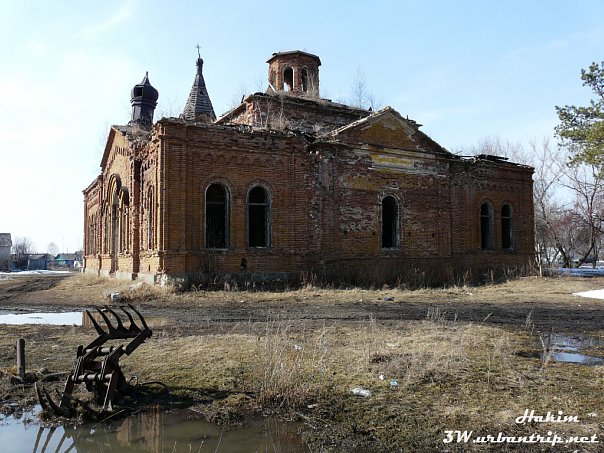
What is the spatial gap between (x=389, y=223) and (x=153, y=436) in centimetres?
1729

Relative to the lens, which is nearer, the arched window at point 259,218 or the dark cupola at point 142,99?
the arched window at point 259,218

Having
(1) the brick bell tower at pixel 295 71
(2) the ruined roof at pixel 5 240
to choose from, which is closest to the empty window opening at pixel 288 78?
(1) the brick bell tower at pixel 295 71

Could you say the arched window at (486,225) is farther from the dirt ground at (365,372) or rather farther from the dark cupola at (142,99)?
the dark cupola at (142,99)

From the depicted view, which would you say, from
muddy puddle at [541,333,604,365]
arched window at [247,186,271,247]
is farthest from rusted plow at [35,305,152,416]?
arched window at [247,186,271,247]

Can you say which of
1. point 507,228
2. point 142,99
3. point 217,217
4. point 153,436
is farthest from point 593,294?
point 142,99

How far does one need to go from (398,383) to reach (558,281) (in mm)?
17413

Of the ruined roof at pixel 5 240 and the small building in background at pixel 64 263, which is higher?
the ruined roof at pixel 5 240

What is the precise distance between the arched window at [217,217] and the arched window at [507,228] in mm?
14638

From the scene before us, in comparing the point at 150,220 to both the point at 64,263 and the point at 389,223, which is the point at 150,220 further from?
the point at 64,263

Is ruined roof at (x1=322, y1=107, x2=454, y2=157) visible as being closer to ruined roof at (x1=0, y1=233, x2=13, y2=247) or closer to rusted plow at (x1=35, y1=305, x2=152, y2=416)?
rusted plow at (x1=35, y1=305, x2=152, y2=416)

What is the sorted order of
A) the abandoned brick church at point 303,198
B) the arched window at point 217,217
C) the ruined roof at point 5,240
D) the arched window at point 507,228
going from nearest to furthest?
the abandoned brick church at point 303,198
the arched window at point 217,217
the arched window at point 507,228
the ruined roof at point 5,240

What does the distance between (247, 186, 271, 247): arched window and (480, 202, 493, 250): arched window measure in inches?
453

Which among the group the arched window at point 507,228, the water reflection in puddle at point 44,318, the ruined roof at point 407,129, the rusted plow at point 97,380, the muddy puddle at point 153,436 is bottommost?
the muddy puddle at point 153,436

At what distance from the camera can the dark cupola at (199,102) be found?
28906 mm
